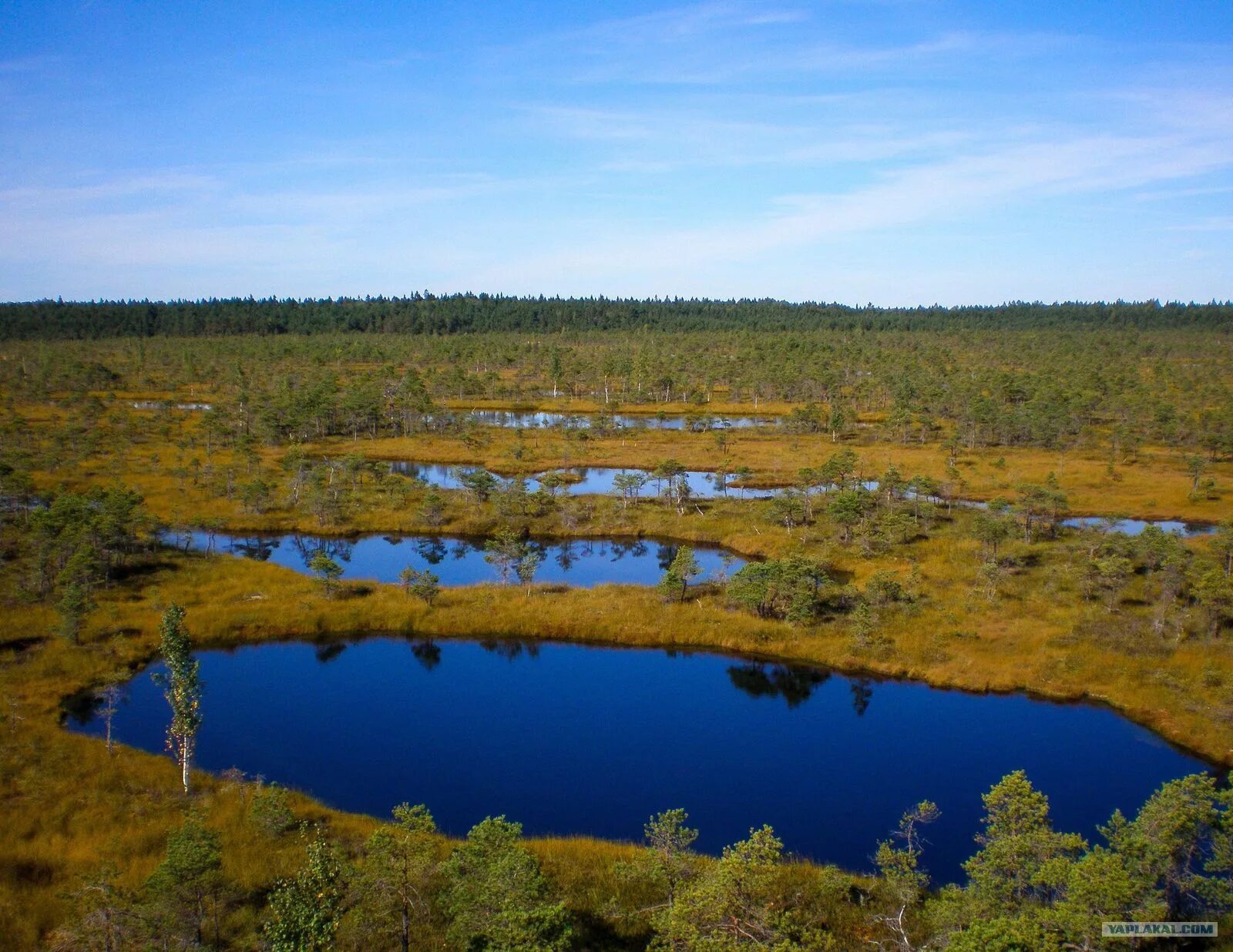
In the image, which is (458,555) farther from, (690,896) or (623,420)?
(623,420)

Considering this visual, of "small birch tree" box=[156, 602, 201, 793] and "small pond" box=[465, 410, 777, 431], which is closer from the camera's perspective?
"small birch tree" box=[156, 602, 201, 793]

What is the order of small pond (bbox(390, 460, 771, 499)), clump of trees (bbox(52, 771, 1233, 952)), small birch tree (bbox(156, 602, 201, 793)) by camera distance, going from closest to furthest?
clump of trees (bbox(52, 771, 1233, 952)), small birch tree (bbox(156, 602, 201, 793)), small pond (bbox(390, 460, 771, 499))

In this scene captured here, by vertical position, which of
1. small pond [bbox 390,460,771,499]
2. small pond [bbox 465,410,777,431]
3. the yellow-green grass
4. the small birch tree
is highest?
small pond [bbox 465,410,777,431]

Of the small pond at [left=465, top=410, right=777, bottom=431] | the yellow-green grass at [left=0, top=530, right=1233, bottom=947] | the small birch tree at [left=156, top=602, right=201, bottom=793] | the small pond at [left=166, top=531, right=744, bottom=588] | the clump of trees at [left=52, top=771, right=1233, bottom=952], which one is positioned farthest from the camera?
the small pond at [left=465, top=410, right=777, bottom=431]

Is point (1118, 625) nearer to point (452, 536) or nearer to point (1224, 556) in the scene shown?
point (1224, 556)

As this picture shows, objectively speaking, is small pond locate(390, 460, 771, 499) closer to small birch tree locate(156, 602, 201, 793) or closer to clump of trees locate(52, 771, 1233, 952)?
small birch tree locate(156, 602, 201, 793)

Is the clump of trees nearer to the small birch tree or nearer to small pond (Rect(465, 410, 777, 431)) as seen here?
the small birch tree

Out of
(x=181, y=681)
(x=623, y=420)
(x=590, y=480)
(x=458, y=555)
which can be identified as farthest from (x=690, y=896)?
(x=623, y=420)

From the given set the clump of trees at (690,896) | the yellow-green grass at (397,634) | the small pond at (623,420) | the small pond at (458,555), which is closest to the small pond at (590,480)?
the small pond at (458,555)

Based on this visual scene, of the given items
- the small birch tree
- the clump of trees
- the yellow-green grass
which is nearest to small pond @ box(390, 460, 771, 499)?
the yellow-green grass

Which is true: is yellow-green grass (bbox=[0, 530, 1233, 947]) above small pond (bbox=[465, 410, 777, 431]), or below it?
below

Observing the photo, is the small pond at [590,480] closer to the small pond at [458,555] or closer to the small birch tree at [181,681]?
the small pond at [458,555]

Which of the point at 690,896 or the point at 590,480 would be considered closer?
the point at 690,896
